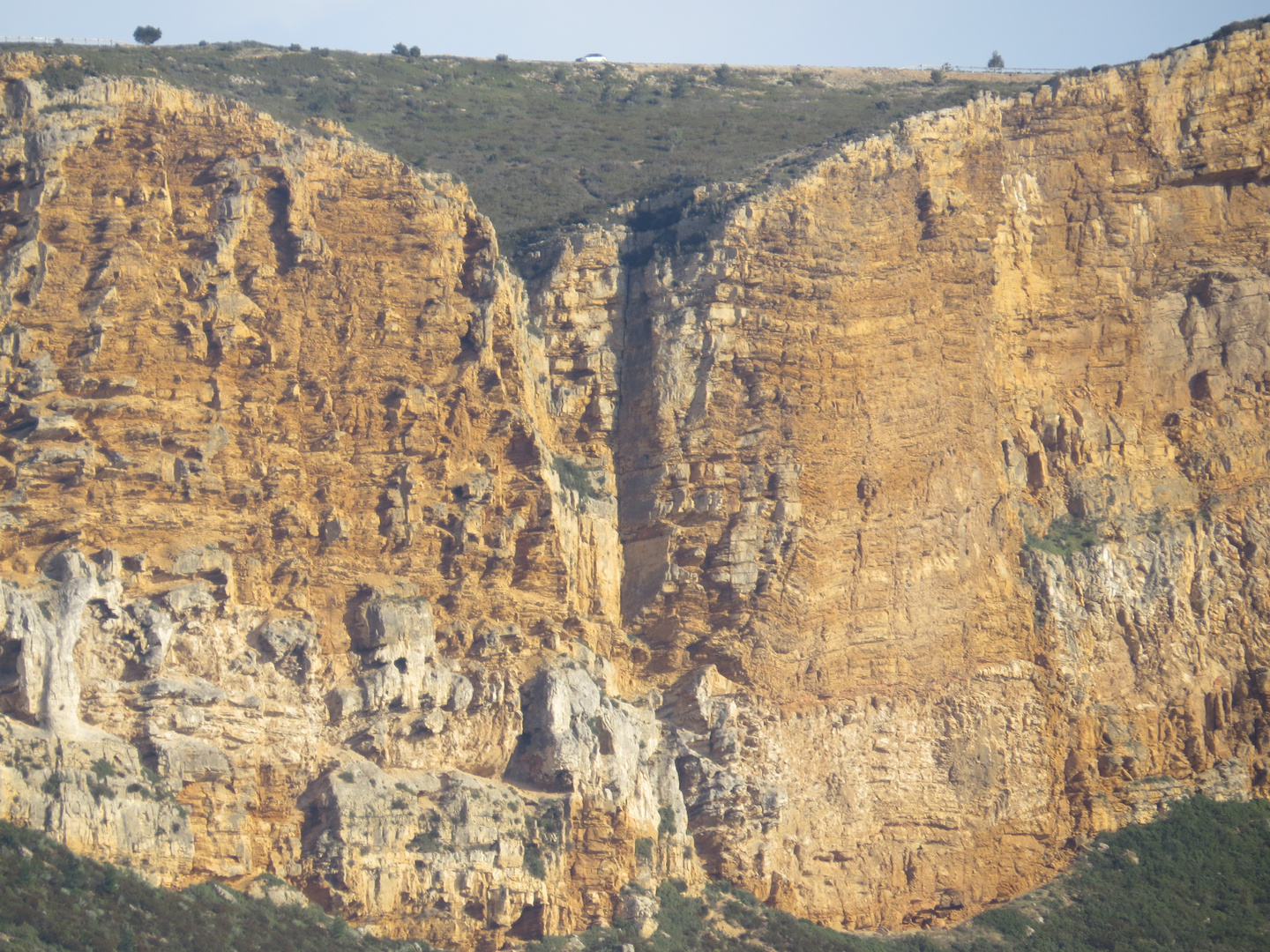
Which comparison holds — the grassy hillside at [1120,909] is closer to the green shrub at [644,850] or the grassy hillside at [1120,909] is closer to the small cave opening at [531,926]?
the green shrub at [644,850]

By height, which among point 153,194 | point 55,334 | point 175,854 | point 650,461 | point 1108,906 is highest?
point 153,194

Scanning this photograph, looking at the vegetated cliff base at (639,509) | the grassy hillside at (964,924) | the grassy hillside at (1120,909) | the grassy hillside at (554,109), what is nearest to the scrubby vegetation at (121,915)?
the grassy hillside at (964,924)

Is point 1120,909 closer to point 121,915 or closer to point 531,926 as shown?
point 531,926

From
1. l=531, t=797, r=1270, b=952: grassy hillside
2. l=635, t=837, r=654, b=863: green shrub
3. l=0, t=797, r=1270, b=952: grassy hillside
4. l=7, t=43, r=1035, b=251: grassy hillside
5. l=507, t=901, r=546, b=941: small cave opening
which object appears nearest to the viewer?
l=0, t=797, r=1270, b=952: grassy hillside

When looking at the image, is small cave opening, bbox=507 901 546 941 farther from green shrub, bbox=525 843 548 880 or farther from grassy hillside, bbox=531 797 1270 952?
grassy hillside, bbox=531 797 1270 952

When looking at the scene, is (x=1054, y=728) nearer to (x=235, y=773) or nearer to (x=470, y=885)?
(x=470, y=885)

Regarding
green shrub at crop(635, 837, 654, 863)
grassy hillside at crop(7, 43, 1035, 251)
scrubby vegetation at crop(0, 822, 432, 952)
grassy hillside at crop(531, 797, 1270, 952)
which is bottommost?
grassy hillside at crop(531, 797, 1270, 952)

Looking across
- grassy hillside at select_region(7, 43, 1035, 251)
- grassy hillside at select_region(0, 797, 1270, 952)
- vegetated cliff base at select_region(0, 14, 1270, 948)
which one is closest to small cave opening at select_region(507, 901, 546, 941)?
vegetated cliff base at select_region(0, 14, 1270, 948)

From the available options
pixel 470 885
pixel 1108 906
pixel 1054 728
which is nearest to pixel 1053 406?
pixel 1054 728
